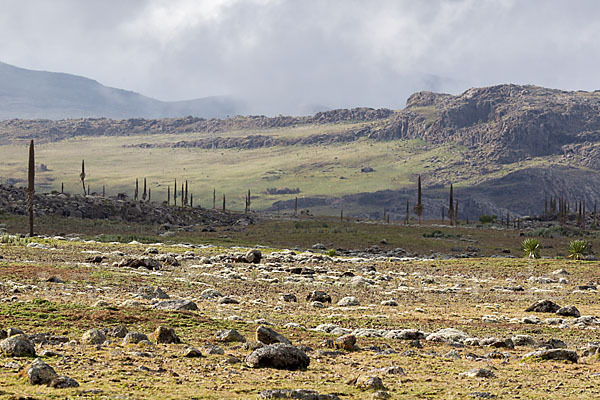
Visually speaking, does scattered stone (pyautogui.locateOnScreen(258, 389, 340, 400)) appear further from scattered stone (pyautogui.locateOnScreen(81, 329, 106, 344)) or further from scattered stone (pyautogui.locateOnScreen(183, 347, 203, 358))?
scattered stone (pyautogui.locateOnScreen(81, 329, 106, 344))

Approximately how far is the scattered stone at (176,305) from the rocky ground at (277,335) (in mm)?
54

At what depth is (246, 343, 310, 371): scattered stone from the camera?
1145 centimetres

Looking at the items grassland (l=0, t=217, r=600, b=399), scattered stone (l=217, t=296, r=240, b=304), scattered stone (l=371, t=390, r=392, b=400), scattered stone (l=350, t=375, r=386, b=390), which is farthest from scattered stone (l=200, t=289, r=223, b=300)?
scattered stone (l=371, t=390, r=392, b=400)

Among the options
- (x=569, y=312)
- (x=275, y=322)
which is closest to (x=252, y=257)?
(x=275, y=322)

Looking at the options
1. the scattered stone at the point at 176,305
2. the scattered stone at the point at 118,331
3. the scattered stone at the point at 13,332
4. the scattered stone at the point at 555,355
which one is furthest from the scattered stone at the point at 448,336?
the scattered stone at the point at 13,332

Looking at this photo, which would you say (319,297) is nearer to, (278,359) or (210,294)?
(210,294)

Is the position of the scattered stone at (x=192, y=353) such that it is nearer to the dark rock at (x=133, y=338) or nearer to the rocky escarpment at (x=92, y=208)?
the dark rock at (x=133, y=338)

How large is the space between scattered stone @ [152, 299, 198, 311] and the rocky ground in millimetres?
54

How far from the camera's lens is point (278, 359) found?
37.7ft

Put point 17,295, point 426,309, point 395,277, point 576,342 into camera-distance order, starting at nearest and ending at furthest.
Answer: point 576,342 < point 17,295 < point 426,309 < point 395,277

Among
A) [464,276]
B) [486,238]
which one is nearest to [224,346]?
[464,276]

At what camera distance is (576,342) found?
52.3ft

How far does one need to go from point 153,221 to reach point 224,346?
79.0m

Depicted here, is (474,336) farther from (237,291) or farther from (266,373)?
(237,291)
